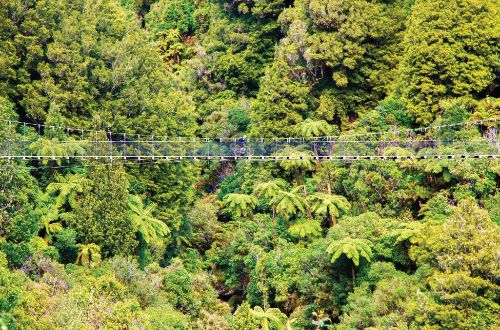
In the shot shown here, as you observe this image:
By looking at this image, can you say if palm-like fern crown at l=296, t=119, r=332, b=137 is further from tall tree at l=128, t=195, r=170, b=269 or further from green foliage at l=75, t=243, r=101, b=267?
green foliage at l=75, t=243, r=101, b=267

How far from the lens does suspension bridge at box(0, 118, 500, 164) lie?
94.3 feet

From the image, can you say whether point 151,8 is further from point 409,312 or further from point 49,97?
point 409,312

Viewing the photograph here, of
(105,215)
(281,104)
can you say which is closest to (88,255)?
(105,215)

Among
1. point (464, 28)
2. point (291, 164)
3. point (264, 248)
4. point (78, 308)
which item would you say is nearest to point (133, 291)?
point (78, 308)

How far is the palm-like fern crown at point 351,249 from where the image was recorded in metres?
28.6

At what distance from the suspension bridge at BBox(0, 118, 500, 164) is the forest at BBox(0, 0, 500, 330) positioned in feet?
0.75

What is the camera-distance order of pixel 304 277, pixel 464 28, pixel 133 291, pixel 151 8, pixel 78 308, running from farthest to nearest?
pixel 151 8 < pixel 464 28 < pixel 304 277 < pixel 133 291 < pixel 78 308

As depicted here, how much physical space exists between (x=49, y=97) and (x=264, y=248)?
8.26 metres

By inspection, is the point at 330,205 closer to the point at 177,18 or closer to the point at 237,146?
the point at 237,146

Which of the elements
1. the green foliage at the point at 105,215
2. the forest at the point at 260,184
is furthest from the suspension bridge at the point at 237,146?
the green foliage at the point at 105,215

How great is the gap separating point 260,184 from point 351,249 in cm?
773

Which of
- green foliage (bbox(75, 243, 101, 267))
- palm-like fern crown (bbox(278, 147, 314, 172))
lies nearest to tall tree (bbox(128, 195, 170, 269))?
green foliage (bbox(75, 243, 101, 267))

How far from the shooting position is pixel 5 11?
32.6 meters

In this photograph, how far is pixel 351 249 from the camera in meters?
28.7
